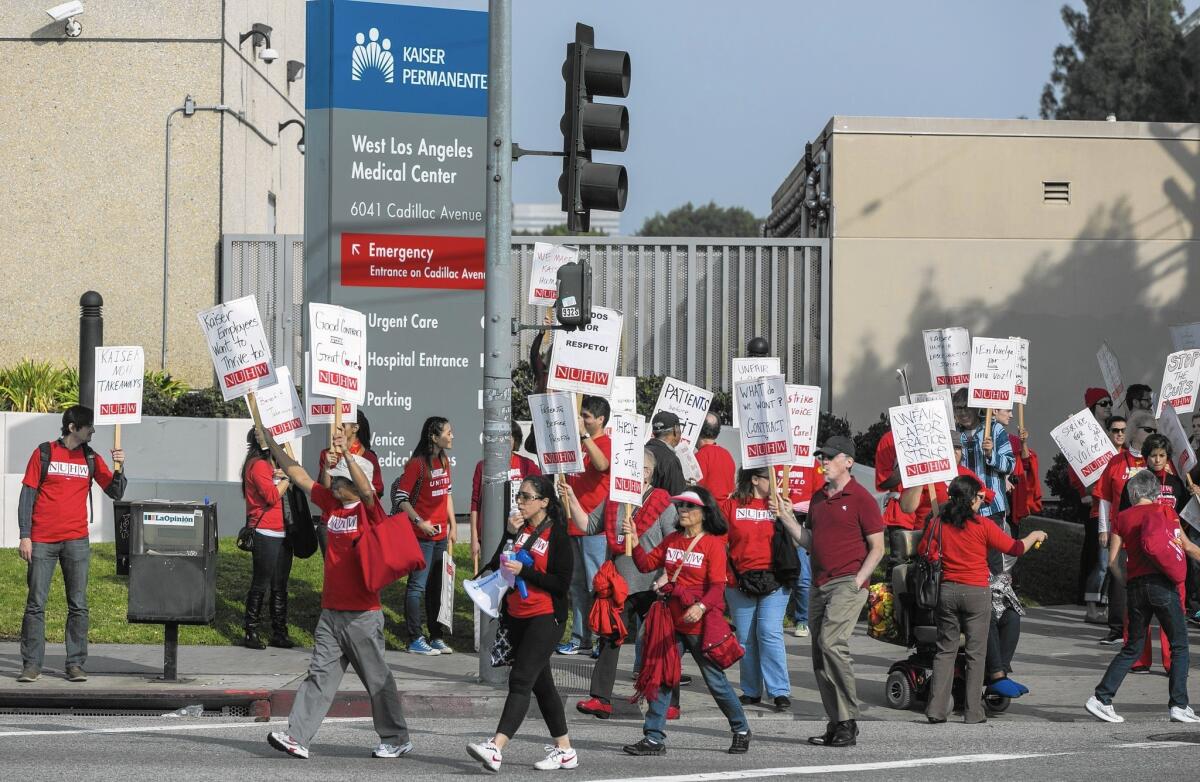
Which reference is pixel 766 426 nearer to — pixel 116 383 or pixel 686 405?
pixel 686 405

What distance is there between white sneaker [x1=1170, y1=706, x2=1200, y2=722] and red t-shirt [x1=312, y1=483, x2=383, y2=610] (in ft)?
17.3

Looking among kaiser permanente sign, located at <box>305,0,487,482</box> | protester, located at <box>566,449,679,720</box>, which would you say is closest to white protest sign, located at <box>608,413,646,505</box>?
protester, located at <box>566,449,679,720</box>

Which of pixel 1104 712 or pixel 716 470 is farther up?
pixel 716 470

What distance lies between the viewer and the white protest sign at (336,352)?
10.2m

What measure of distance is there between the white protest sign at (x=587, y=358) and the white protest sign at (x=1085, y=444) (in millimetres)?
3865

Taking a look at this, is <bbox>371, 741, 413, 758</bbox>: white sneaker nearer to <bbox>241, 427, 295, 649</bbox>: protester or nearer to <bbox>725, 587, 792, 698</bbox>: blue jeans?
<bbox>725, 587, 792, 698</bbox>: blue jeans

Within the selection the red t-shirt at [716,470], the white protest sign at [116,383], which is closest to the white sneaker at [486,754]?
the red t-shirt at [716,470]

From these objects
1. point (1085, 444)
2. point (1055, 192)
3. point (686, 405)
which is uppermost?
point (1055, 192)

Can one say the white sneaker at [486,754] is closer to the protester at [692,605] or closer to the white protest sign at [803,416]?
the protester at [692,605]

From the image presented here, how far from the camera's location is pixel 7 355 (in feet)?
76.0

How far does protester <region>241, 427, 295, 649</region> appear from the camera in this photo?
1259 cm

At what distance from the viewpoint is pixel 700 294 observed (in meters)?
22.6

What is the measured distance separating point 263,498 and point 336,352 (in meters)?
2.66

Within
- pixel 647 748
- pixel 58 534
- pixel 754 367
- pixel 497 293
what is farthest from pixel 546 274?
pixel 647 748
